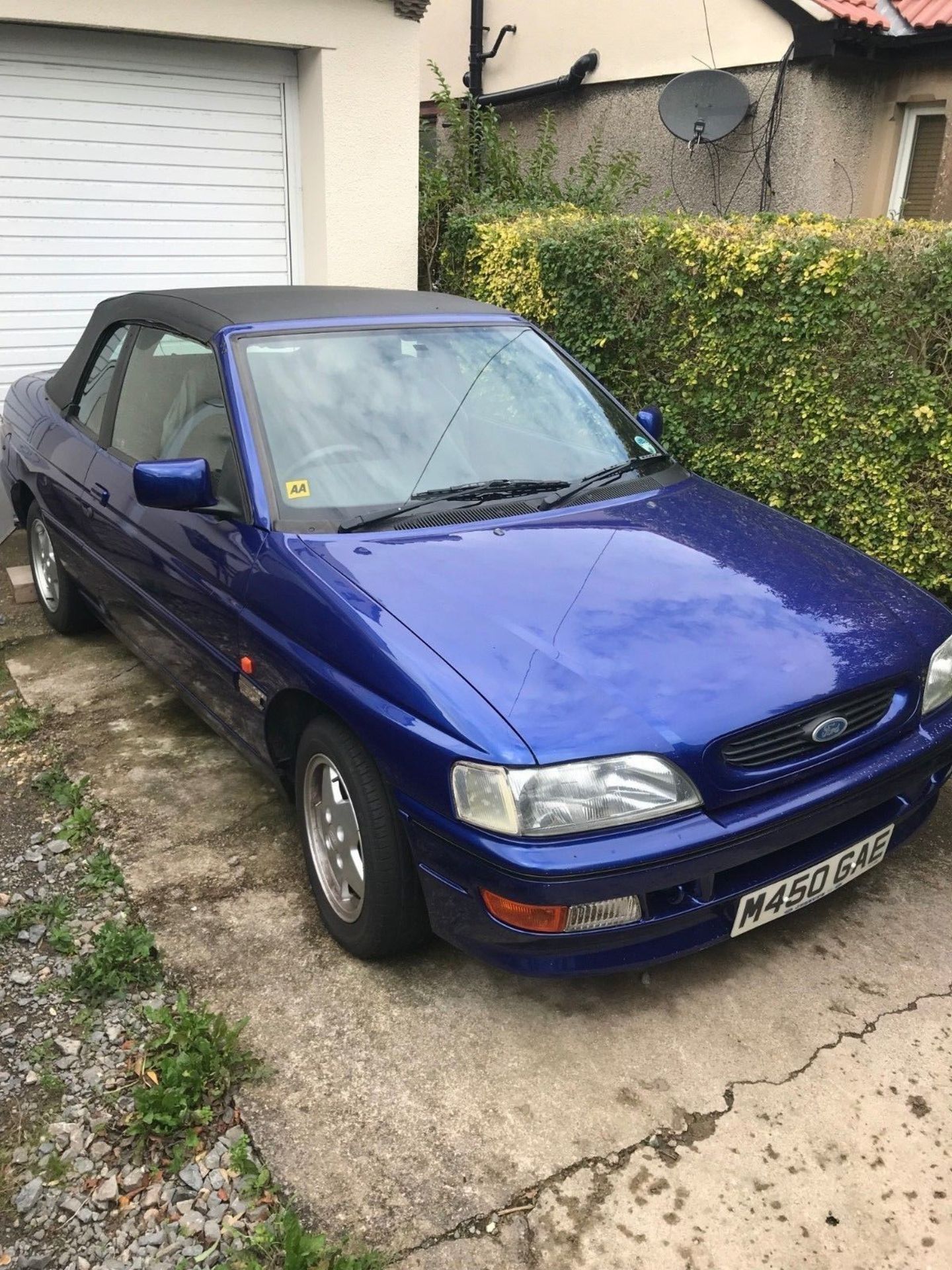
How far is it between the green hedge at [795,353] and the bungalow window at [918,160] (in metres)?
4.41

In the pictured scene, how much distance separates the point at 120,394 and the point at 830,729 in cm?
301

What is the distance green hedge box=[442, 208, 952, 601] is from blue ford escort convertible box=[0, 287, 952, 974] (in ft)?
4.32

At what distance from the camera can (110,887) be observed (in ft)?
10.2

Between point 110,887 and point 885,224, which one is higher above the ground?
point 885,224

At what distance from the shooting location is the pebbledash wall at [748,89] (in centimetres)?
860

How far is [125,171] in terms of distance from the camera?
6.62 m

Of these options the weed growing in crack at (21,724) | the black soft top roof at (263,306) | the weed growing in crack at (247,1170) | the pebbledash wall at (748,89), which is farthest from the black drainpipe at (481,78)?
the weed growing in crack at (247,1170)

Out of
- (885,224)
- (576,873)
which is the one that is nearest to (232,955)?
(576,873)

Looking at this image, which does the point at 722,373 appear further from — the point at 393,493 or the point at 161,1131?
the point at 161,1131

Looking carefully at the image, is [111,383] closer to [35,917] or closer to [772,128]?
[35,917]

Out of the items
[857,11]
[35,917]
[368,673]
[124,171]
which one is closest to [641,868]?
[368,673]

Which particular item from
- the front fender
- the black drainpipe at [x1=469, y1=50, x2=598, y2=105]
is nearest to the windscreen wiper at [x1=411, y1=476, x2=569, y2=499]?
the front fender

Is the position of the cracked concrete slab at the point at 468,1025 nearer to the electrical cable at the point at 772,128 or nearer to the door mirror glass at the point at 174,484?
the door mirror glass at the point at 174,484

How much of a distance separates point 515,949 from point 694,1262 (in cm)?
70
